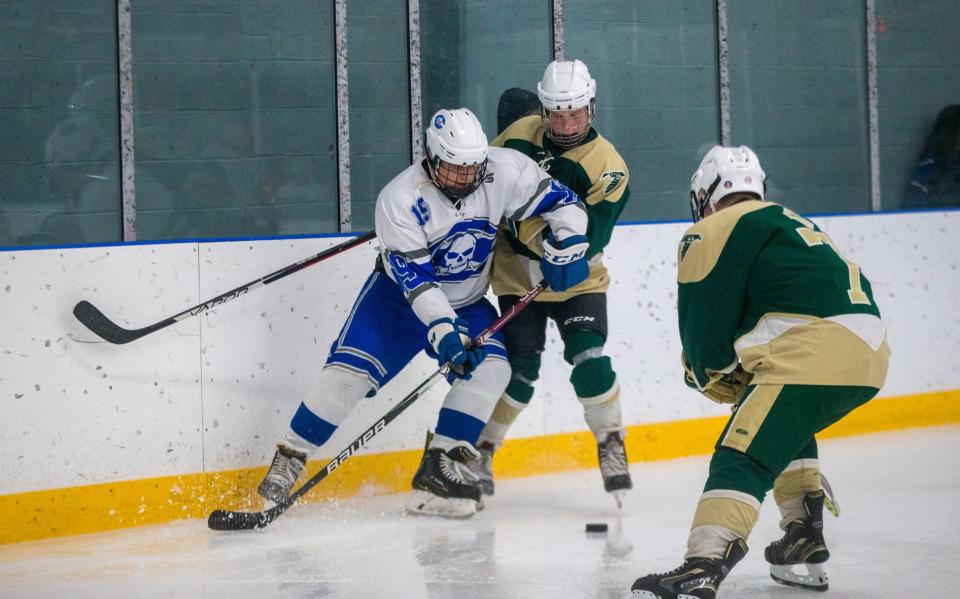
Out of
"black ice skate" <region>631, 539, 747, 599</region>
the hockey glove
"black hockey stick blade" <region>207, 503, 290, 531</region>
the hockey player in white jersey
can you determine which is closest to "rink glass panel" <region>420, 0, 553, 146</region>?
the hockey player in white jersey

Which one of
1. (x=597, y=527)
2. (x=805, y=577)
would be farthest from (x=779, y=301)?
(x=597, y=527)

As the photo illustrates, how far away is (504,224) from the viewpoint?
366 cm

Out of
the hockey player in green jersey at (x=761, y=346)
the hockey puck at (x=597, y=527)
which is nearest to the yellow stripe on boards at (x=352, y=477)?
the hockey puck at (x=597, y=527)

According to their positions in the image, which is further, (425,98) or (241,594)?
(425,98)

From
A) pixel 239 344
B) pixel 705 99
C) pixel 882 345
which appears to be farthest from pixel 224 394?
pixel 705 99

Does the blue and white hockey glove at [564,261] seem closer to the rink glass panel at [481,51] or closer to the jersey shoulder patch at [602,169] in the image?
the jersey shoulder patch at [602,169]

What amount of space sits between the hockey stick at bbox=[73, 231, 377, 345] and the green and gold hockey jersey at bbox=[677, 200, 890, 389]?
1.56 m

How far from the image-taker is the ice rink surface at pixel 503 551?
2840 mm

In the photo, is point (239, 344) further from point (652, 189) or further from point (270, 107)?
point (652, 189)

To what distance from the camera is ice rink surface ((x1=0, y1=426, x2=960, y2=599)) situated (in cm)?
284

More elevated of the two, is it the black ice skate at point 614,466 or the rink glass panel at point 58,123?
the rink glass panel at point 58,123

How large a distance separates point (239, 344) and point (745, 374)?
1744 millimetres

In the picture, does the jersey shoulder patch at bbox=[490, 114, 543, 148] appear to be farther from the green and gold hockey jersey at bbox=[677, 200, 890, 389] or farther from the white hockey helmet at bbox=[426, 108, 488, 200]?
the green and gold hockey jersey at bbox=[677, 200, 890, 389]

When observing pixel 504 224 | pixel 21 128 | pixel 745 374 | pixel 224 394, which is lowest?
pixel 224 394
